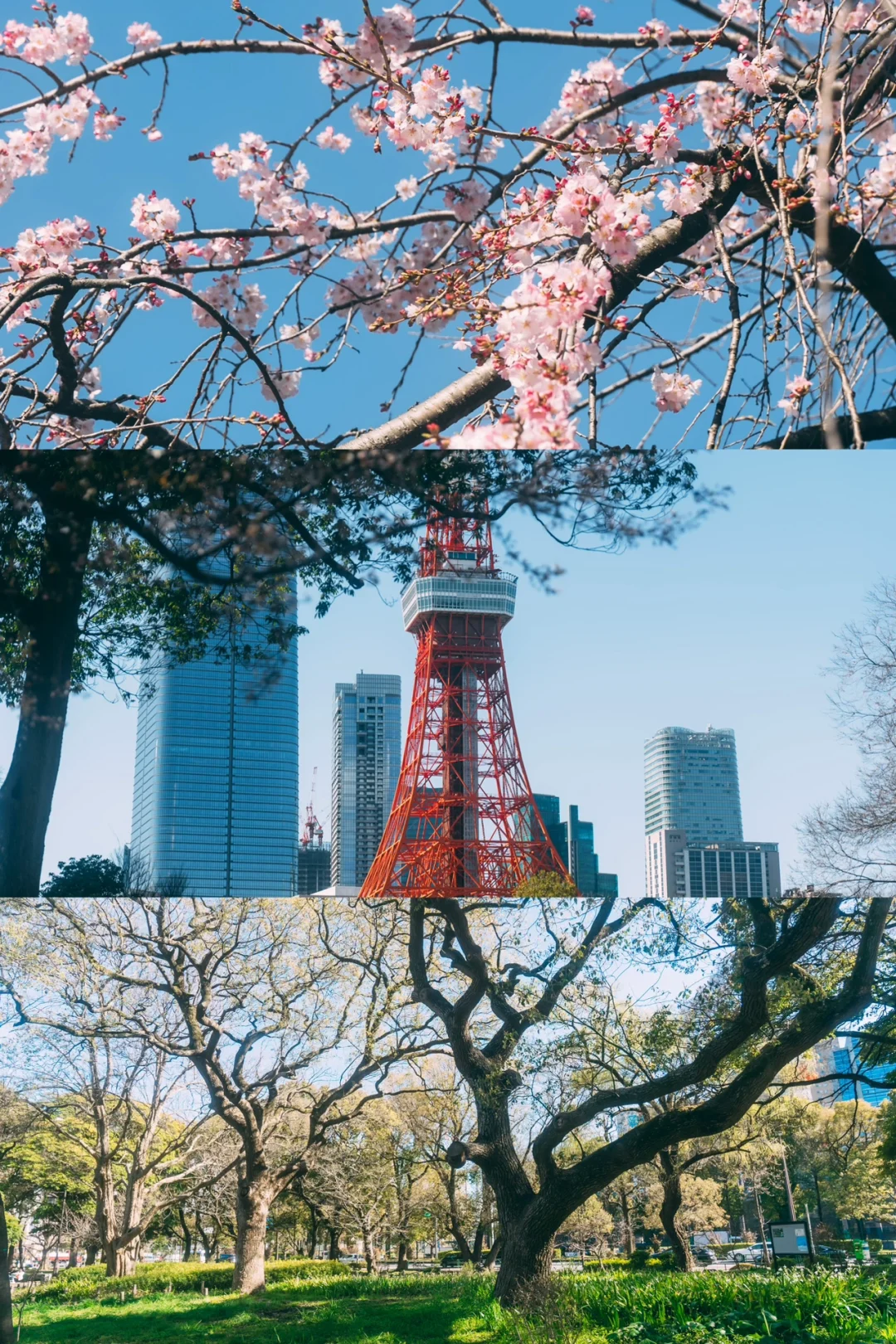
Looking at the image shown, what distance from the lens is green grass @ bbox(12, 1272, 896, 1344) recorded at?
236cm

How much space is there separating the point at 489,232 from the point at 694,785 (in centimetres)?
171

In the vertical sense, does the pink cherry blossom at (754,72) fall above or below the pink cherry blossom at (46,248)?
above

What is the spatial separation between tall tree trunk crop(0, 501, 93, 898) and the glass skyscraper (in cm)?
19

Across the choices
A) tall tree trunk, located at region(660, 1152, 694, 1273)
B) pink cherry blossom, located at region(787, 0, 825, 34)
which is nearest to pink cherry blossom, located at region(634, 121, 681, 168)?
pink cherry blossom, located at region(787, 0, 825, 34)

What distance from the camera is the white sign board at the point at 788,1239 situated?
250cm

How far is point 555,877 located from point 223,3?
10.6 feet

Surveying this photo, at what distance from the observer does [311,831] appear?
8.06 feet

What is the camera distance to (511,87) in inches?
146

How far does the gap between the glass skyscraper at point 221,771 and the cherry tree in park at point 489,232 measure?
2.16 feet

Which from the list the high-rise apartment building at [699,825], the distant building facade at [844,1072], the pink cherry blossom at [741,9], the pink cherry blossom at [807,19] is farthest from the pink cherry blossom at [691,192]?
the distant building facade at [844,1072]

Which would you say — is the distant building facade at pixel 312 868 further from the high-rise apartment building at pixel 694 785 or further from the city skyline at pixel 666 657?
the high-rise apartment building at pixel 694 785

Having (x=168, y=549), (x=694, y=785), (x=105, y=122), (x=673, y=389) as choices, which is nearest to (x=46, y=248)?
(x=105, y=122)

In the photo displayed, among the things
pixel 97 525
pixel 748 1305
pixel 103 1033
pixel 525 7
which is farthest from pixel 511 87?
pixel 748 1305

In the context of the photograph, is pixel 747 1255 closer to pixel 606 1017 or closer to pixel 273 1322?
pixel 606 1017
